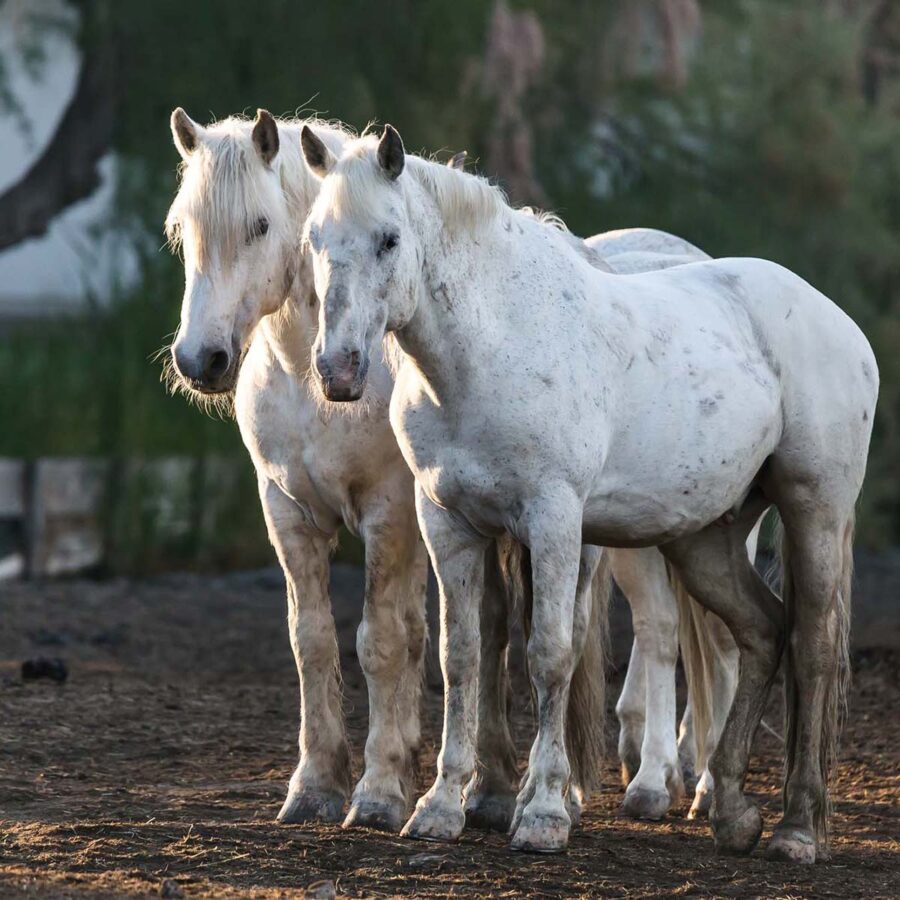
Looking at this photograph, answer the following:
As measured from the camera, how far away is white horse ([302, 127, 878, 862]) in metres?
4.54

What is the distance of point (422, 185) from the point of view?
15.2 feet

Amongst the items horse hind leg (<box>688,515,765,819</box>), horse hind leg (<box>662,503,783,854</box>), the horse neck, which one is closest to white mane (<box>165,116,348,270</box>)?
the horse neck

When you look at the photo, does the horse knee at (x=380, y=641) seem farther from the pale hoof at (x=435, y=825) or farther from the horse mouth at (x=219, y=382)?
the horse mouth at (x=219, y=382)

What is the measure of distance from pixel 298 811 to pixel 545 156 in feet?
27.8

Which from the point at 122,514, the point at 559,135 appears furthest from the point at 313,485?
the point at 559,135

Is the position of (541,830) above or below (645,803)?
above

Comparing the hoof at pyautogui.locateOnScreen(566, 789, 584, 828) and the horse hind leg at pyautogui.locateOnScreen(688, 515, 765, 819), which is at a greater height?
the horse hind leg at pyautogui.locateOnScreen(688, 515, 765, 819)

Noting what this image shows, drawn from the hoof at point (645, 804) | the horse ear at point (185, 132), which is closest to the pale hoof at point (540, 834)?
the hoof at point (645, 804)

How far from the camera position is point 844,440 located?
16.8ft

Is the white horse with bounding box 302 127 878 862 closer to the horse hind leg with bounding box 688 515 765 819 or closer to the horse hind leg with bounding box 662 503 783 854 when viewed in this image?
the horse hind leg with bounding box 662 503 783 854

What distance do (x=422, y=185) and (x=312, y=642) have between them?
1543 millimetres

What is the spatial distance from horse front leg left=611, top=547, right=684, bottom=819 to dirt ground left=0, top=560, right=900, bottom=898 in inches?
4.7

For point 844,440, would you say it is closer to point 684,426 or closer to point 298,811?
point 684,426

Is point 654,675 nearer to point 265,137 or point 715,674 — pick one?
point 715,674
